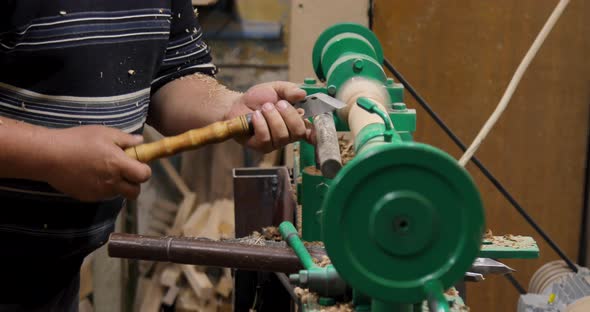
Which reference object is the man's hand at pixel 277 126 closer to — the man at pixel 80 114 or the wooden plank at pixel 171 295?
the man at pixel 80 114

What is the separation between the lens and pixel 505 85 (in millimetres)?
2264

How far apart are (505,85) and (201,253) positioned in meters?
1.63

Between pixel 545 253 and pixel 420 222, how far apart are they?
6.37ft

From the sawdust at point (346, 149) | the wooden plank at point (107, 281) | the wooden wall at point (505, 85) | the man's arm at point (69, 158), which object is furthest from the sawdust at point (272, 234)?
the wooden plank at point (107, 281)

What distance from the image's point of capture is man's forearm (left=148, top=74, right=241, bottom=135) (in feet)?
3.71

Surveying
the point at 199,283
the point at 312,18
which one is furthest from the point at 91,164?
the point at 199,283

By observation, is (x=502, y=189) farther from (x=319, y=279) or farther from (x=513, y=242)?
(x=319, y=279)

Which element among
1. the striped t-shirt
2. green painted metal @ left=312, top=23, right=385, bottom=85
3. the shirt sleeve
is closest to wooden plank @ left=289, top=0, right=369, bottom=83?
green painted metal @ left=312, top=23, right=385, bottom=85

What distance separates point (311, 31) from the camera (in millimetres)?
2197

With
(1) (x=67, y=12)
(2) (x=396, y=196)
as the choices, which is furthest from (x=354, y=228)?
(1) (x=67, y=12)

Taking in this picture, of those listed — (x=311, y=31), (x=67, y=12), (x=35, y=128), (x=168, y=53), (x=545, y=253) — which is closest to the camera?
(x=35, y=128)

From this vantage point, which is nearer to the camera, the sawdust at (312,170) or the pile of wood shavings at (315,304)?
the pile of wood shavings at (315,304)

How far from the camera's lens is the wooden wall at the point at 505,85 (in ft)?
7.34

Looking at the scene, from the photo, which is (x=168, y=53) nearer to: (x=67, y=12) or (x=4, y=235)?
(x=67, y=12)
